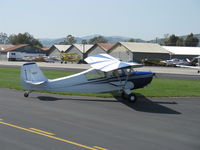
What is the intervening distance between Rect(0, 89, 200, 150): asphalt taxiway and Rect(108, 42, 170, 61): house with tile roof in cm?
6562

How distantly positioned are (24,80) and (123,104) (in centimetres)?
531

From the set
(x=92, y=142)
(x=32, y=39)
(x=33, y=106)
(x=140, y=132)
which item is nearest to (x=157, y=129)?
(x=140, y=132)

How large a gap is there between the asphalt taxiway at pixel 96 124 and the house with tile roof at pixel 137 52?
6562 centimetres

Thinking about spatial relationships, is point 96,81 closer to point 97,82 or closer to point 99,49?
point 97,82

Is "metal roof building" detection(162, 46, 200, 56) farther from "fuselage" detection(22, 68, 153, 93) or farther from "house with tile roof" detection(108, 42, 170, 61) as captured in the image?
"fuselage" detection(22, 68, 153, 93)

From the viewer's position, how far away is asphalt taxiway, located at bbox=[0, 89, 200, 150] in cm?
852

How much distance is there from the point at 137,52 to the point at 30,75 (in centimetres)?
6729

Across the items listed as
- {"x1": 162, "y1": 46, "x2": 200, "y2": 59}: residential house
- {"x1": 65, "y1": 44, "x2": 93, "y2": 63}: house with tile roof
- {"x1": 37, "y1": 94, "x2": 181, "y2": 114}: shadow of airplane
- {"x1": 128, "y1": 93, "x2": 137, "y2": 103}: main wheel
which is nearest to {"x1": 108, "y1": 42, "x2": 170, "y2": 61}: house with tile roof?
{"x1": 162, "y1": 46, "x2": 200, "y2": 59}: residential house

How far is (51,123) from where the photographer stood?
10.9 meters

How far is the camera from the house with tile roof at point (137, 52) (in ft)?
269

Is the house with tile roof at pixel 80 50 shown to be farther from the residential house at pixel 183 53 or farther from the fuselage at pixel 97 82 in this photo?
the fuselage at pixel 97 82

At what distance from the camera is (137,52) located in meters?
81.8

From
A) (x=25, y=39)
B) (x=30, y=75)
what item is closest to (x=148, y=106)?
(x=30, y=75)

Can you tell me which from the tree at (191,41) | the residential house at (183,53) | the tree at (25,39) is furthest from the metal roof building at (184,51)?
the tree at (25,39)
